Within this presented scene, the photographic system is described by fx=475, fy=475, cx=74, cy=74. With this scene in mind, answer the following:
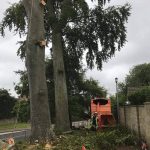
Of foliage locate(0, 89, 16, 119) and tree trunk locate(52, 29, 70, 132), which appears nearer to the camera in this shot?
tree trunk locate(52, 29, 70, 132)

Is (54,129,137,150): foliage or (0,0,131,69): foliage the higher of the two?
(0,0,131,69): foliage

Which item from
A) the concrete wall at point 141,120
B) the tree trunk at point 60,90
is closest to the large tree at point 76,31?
the tree trunk at point 60,90

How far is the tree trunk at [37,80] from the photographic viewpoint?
62.1 feet

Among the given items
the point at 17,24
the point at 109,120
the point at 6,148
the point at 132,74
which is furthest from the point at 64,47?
the point at 132,74

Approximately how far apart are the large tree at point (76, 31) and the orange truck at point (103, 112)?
7.74ft

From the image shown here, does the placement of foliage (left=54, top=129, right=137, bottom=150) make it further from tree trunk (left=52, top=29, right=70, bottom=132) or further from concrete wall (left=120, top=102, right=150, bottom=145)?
tree trunk (left=52, top=29, right=70, bottom=132)

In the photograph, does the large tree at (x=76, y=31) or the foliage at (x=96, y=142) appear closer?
the foliage at (x=96, y=142)

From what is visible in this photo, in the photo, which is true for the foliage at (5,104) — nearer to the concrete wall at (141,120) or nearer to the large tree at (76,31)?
the large tree at (76,31)

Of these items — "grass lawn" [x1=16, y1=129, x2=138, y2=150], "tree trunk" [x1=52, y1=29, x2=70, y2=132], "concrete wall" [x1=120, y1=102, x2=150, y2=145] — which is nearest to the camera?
"grass lawn" [x1=16, y1=129, x2=138, y2=150]

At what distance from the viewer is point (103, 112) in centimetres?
3425

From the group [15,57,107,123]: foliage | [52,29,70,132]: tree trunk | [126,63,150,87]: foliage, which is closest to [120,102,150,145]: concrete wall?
[52,29,70,132]: tree trunk

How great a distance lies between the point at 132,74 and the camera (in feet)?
421

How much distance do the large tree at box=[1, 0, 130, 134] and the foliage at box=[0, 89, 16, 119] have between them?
54.3m

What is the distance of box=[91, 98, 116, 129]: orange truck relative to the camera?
30.9 metres
